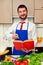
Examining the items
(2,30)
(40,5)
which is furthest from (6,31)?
(40,5)

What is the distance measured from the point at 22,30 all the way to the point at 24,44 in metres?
0.10

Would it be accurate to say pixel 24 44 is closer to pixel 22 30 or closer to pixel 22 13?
pixel 22 30

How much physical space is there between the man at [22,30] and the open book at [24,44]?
0.07 feet

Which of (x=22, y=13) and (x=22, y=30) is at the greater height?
(x=22, y=13)

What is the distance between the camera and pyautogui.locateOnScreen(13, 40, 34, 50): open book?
1128mm

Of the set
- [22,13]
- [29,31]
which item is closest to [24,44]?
[29,31]

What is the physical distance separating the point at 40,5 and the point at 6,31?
0.98ft

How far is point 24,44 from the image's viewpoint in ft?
3.70

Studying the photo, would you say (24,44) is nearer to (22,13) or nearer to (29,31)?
(29,31)

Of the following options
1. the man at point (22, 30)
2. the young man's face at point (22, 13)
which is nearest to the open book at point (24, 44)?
the man at point (22, 30)

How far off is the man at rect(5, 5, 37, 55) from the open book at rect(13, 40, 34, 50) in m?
0.02

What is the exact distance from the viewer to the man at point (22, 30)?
1.13 meters

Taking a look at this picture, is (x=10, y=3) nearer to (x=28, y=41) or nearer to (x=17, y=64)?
(x=28, y=41)

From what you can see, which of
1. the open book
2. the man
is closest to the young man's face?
the man
